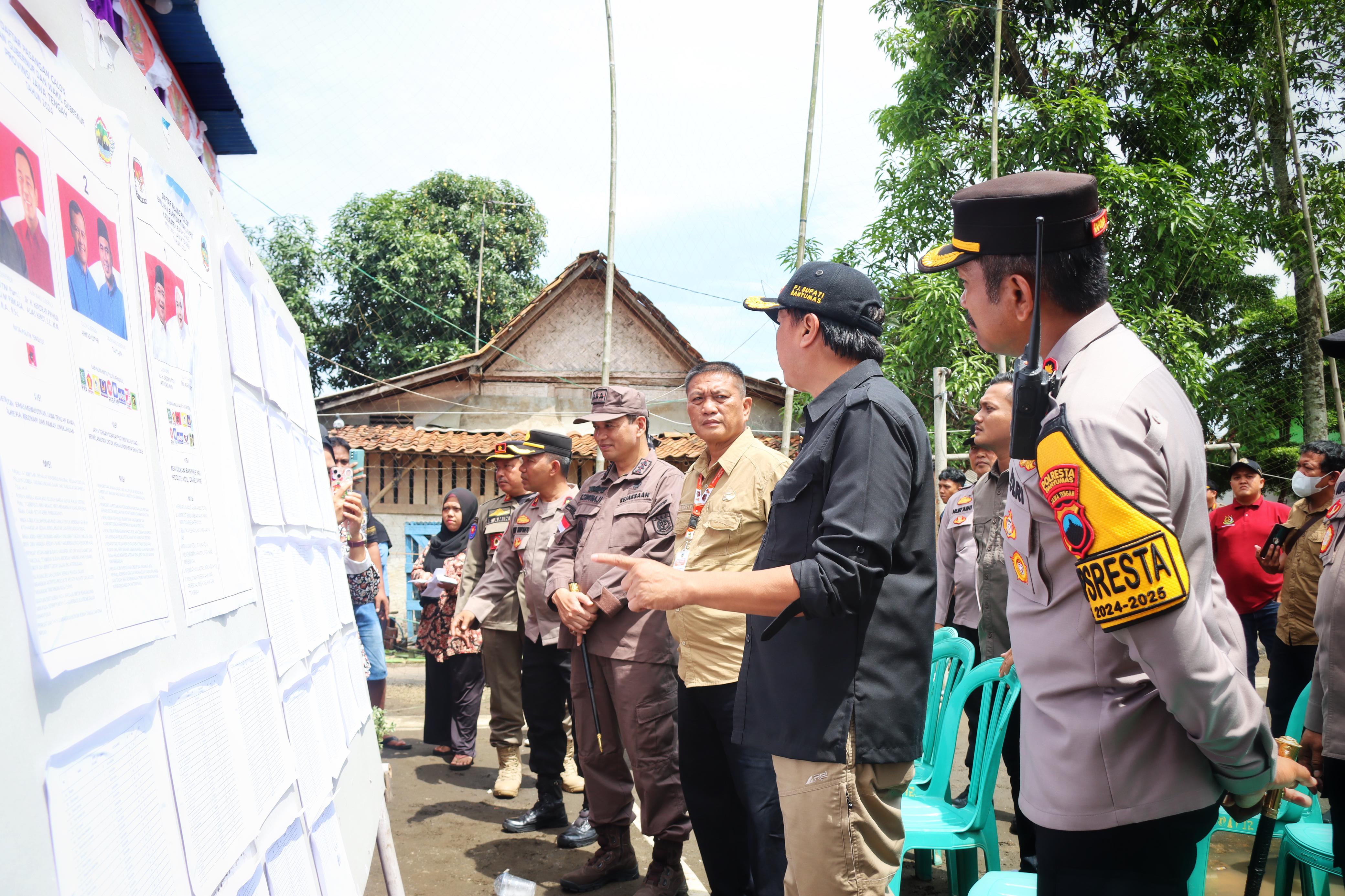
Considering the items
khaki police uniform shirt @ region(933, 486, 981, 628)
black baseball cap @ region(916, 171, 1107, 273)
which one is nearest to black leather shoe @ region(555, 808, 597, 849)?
khaki police uniform shirt @ region(933, 486, 981, 628)

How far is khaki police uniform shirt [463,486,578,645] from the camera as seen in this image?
436cm

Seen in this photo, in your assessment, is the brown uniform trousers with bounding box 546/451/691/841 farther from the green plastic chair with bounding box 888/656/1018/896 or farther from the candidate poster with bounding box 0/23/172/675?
the candidate poster with bounding box 0/23/172/675

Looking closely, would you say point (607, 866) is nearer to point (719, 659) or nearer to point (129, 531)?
point (719, 659)

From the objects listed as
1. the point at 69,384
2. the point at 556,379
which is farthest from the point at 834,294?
the point at 556,379

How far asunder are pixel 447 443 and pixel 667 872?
9668 mm

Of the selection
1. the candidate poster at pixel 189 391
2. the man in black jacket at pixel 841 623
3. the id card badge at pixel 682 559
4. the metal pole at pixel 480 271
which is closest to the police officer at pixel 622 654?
the id card badge at pixel 682 559

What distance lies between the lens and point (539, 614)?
4363mm

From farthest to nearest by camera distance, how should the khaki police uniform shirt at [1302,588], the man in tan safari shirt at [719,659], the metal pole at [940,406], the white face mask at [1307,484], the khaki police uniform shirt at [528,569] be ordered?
the metal pole at [940,406], the white face mask at [1307,484], the khaki police uniform shirt at [1302,588], the khaki police uniform shirt at [528,569], the man in tan safari shirt at [719,659]

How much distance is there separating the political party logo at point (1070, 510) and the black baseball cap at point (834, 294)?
0.92m

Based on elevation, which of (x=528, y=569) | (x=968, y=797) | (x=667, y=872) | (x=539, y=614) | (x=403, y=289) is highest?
(x=403, y=289)

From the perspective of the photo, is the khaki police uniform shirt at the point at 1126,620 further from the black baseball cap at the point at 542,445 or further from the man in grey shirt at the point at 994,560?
the black baseball cap at the point at 542,445

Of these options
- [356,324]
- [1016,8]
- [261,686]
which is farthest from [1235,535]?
[356,324]

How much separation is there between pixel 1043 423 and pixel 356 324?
19028mm

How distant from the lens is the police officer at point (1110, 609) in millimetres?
1179
